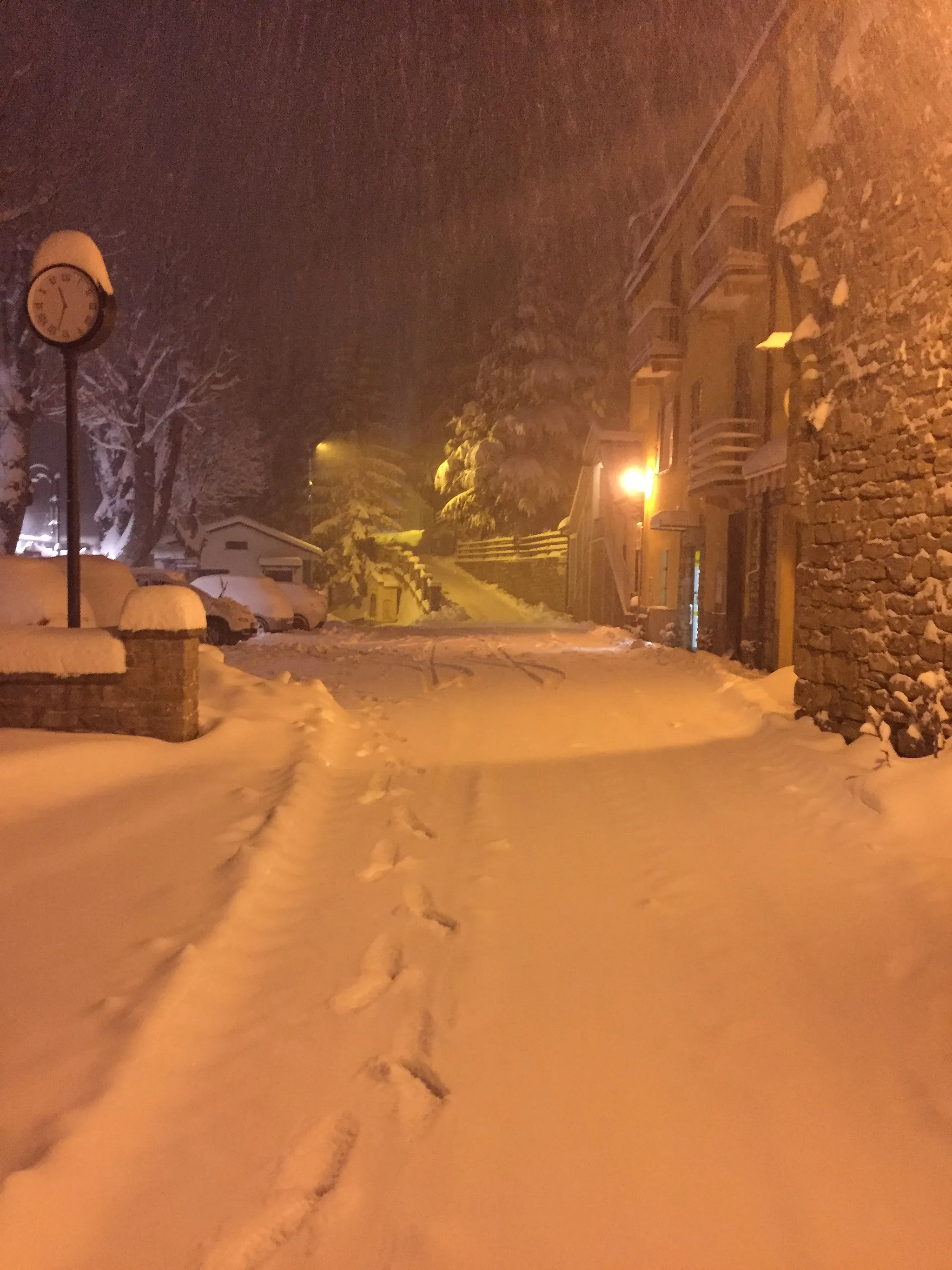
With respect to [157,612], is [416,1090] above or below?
below

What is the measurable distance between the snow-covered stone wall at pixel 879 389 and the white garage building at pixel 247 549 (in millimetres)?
35087

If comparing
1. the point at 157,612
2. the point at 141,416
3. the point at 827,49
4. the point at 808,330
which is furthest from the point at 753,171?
the point at 141,416

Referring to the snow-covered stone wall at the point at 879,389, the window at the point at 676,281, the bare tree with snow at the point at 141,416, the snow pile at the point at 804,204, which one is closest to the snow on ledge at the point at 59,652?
the snow-covered stone wall at the point at 879,389

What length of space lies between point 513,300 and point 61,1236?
4835cm

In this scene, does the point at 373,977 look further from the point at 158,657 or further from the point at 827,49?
the point at 827,49

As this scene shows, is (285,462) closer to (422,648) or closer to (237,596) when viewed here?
(237,596)

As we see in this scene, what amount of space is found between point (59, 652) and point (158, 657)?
76 centimetres

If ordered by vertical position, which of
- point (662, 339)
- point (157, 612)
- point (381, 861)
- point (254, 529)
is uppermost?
point (662, 339)

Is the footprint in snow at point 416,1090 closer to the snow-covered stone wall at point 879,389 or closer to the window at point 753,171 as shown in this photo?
the snow-covered stone wall at point 879,389

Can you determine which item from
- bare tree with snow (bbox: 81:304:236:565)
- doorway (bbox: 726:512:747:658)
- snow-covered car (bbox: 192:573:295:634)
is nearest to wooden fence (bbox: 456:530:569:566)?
bare tree with snow (bbox: 81:304:236:565)

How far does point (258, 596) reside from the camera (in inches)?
1000

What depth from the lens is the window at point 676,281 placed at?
77.0 ft

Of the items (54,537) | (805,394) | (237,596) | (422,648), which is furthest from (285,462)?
(805,394)

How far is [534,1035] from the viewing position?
3680mm
